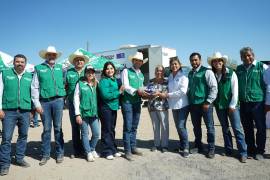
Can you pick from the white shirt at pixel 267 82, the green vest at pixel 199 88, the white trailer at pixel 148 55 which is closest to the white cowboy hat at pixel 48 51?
the green vest at pixel 199 88

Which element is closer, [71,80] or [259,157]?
[259,157]

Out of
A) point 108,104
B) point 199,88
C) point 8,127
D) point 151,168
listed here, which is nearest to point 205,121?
point 199,88

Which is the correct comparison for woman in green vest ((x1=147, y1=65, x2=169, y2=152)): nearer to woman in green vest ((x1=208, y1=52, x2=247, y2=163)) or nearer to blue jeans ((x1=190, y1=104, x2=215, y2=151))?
blue jeans ((x1=190, y1=104, x2=215, y2=151))

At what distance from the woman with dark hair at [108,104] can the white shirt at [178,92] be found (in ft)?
3.56

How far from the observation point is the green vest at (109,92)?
545cm

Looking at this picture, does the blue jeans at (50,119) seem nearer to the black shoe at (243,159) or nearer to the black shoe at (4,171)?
the black shoe at (4,171)

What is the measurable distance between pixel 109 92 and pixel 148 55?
13.4 m

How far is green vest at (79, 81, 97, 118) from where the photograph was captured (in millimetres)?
5402

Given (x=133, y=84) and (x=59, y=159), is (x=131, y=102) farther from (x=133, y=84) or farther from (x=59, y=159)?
(x=59, y=159)

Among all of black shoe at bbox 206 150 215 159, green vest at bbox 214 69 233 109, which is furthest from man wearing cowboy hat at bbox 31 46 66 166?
green vest at bbox 214 69 233 109

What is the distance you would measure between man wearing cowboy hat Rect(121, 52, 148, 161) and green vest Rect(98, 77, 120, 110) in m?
0.21

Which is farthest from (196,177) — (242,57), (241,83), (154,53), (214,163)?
(154,53)

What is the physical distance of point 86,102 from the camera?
5.42 metres

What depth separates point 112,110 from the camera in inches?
219
